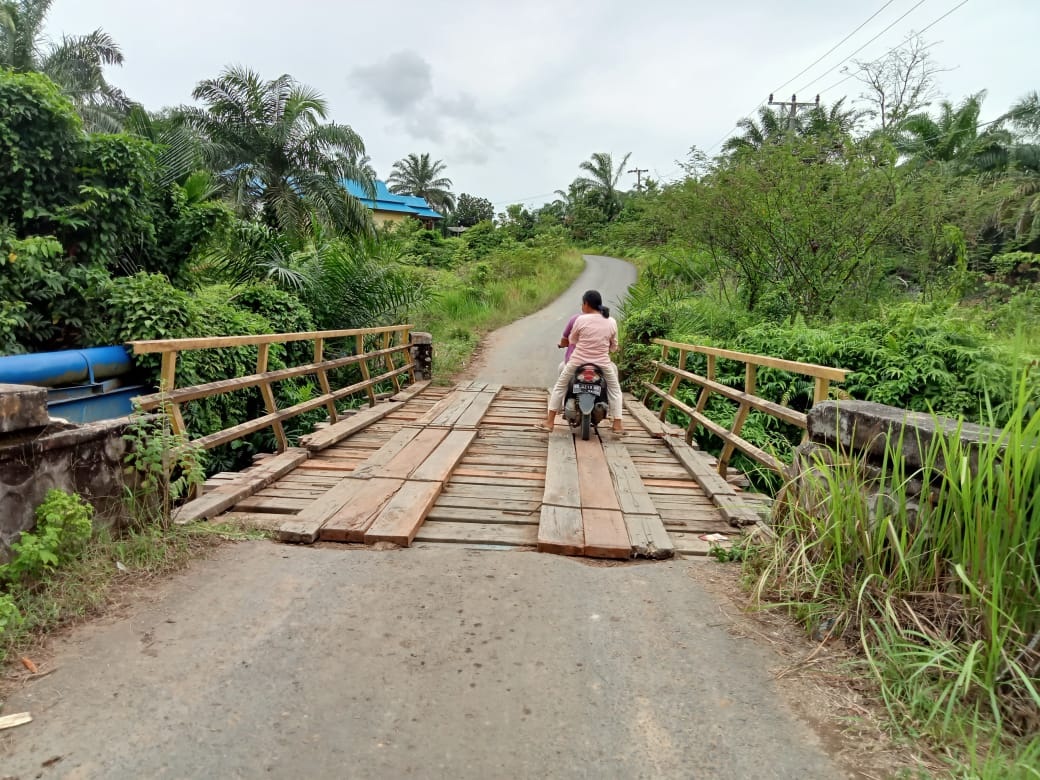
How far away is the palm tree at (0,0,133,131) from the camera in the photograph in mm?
22125

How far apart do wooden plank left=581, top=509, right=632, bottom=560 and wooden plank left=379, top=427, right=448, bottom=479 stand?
1.51 meters

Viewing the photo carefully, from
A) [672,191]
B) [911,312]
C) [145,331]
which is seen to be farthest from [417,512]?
[672,191]

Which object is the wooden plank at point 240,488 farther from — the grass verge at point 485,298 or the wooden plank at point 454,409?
the grass verge at point 485,298

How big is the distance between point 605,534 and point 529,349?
11.6 m

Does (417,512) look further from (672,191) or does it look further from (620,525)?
(672,191)

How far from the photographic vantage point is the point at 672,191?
12.3 m

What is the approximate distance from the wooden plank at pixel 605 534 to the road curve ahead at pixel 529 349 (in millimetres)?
7916

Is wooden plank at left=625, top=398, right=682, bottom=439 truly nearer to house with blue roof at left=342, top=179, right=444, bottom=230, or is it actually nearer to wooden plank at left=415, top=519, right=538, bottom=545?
wooden plank at left=415, top=519, right=538, bottom=545

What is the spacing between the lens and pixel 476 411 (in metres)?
7.45

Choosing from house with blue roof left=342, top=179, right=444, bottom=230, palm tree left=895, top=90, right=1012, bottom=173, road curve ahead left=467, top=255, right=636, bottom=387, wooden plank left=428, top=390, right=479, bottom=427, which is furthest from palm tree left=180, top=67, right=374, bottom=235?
house with blue roof left=342, top=179, right=444, bottom=230

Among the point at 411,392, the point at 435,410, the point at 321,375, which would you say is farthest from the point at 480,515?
the point at 411,392

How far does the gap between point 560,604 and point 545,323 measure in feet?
54.3

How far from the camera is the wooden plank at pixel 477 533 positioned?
3.54 metres

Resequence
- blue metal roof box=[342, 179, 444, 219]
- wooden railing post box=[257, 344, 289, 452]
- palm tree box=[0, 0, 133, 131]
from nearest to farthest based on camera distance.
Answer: wooden railing post box=[257, 344, 289, 452] → palm tree box=[0, 0, 133, 131] → blue metal roof box=[342, 179, 444, 219]
